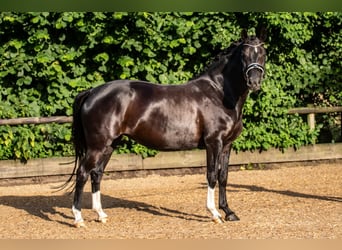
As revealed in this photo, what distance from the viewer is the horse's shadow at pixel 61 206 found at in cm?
610

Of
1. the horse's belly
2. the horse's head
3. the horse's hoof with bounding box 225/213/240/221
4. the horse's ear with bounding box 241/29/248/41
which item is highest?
the horse's ear with bounding box 241/29/248/41

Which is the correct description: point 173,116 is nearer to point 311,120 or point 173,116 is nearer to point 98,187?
point 98,187

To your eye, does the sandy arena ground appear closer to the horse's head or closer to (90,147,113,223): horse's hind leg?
(90,147,113,223): horse's hind leg

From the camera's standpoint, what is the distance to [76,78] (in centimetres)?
943

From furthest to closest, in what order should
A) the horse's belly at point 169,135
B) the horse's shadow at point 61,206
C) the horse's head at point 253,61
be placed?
1. the horse's shadow at point 61,206
2. the horse's belly at point 169,135
3. the horse's head at point 253,61

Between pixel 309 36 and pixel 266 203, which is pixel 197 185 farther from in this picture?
pixel 309 36

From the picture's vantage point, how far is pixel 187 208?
6516 mm

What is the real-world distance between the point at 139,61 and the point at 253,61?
173 inches

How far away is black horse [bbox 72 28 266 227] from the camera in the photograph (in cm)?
556

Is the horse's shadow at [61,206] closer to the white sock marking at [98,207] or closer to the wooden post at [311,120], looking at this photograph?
the white sock marking at [98,207]

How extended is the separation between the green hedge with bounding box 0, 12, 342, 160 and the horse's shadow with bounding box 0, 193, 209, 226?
1596mm

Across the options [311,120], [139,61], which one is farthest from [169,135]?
[311,120]

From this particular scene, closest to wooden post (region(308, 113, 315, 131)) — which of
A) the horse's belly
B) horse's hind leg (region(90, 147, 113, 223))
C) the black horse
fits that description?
the black horse

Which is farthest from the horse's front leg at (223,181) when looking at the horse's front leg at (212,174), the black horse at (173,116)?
the horse's front leg at (212,174)
